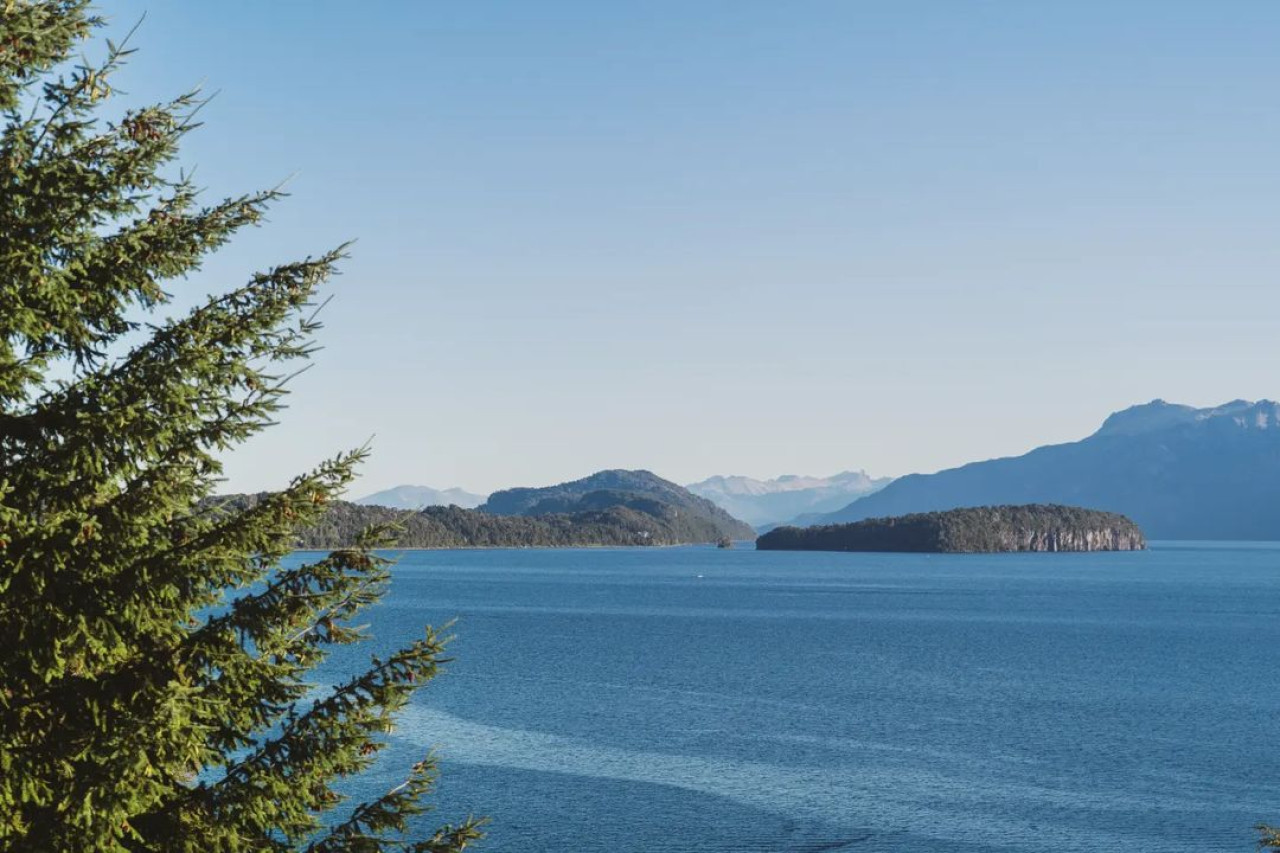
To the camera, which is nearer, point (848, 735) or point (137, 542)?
point (137, 542)

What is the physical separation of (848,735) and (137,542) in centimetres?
4835

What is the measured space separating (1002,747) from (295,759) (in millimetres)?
46627

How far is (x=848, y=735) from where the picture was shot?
2196 inches

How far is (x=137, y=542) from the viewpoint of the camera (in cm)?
1117

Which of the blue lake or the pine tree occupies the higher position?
the pine tree

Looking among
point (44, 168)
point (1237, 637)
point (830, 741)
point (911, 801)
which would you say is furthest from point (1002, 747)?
point (1237, 637)

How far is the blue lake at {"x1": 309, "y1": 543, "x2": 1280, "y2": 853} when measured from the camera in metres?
39.4

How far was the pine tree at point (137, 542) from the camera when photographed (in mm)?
10648

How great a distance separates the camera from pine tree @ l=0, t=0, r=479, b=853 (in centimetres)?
1065

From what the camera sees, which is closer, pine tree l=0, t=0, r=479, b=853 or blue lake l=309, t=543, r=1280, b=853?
pine tree l=0, t=0, r=479, b=853

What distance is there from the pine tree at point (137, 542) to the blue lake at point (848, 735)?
51.9ft

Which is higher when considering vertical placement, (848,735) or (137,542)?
(137,542)

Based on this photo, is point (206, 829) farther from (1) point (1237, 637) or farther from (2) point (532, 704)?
(1) point (1237, 637)

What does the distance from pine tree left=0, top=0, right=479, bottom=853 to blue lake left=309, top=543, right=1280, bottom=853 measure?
15820 mm
